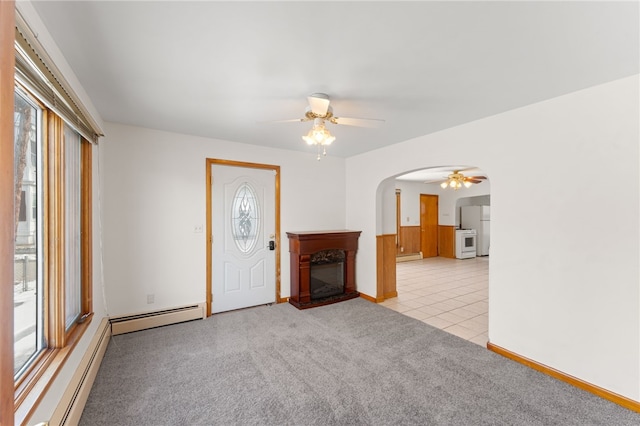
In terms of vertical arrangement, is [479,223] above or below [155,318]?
above

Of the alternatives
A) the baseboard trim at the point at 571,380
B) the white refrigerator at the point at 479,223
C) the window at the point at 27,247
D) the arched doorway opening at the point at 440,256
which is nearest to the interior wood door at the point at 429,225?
the arched doorway opening at the point at 440,256

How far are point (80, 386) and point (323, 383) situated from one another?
5.78ft

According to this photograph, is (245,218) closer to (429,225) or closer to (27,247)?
(27,247)

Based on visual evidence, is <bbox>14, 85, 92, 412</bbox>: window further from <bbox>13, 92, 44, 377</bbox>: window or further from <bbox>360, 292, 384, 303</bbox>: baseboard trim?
<bbox>360, 292, 384, 303</bbox>: baseboard trim

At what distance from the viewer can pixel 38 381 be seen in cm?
148

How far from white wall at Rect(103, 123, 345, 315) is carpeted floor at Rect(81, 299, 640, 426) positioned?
513 mm

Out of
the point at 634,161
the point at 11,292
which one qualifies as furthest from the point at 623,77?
the point at 11,292

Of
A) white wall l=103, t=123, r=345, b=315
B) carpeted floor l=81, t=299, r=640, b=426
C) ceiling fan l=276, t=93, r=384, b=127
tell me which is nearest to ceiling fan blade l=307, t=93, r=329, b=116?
ceiling fan l=276, t=93, r=384, b=127

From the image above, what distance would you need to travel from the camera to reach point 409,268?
698 cm

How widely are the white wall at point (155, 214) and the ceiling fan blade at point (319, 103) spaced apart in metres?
1.97

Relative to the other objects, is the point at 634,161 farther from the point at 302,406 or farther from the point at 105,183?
the point at 105,183

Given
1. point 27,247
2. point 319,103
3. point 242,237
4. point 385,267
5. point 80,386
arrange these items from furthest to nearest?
point 385,267
point 242,237
point 319,103
point 80,386
point 27,247

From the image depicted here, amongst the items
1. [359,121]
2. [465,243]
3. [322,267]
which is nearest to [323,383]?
[322,267]

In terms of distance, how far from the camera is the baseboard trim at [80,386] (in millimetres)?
1633
